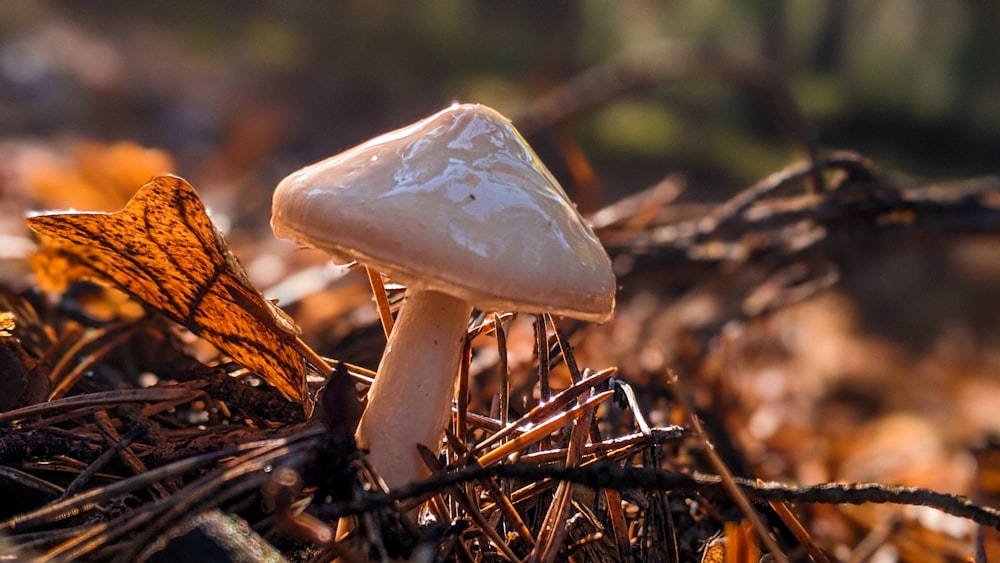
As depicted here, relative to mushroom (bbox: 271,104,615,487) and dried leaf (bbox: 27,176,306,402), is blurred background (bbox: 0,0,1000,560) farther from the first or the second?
mushroom (bbox: 271,104,615,487)

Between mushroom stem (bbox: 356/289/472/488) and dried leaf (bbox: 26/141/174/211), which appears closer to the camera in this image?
mushroom stem (bbox: 356/289/472/488)

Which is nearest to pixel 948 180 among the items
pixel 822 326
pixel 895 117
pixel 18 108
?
pixel 895 117

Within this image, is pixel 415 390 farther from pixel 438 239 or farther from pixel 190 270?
pixel 190 270

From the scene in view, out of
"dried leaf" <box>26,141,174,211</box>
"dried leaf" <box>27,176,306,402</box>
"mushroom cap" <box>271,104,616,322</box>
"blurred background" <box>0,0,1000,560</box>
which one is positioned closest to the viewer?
"mushroom cap" <box>271,104,616,322</box>

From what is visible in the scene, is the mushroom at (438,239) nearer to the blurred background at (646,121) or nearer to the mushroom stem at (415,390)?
the mushroom stem at (415,390)

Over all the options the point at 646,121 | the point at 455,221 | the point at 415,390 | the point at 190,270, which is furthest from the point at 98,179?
the point at 646,121

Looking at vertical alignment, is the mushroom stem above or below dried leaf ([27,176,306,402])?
below

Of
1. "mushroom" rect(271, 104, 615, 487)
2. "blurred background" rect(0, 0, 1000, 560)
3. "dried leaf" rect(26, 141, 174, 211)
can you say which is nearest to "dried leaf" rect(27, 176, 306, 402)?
"mushroom" rect(271, 104, 615, 487)
